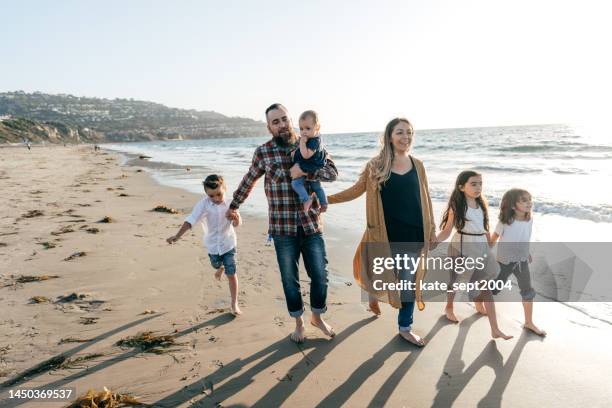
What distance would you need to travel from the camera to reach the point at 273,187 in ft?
10.5

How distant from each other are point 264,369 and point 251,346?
40 centimetres

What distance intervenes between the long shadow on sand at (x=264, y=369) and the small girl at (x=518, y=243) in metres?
1.55

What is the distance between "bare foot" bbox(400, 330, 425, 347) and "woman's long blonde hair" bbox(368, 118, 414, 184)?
1384 mm

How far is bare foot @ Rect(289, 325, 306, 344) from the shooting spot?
3373 mm

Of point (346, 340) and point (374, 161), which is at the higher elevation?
point (374, 161)

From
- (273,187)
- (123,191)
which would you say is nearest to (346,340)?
(273,187)

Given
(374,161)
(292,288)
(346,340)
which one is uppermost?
(374,161)

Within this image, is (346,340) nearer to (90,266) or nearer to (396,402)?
(396,402)

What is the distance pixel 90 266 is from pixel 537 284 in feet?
19.2

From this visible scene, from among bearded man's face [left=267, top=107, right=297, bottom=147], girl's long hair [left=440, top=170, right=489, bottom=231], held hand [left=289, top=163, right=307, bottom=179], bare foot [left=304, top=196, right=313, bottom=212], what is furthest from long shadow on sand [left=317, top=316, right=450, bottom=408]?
bearded man's face [left=267, top=107, right=297, bottom=147]

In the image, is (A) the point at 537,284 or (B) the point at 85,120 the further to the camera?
(B) the point at 85,120

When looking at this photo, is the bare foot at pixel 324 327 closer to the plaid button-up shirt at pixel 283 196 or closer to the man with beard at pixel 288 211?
the man with beard at pixel 288 211

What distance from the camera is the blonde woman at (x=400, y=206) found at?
330 centimetres

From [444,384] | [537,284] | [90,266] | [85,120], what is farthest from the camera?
[85,120]
